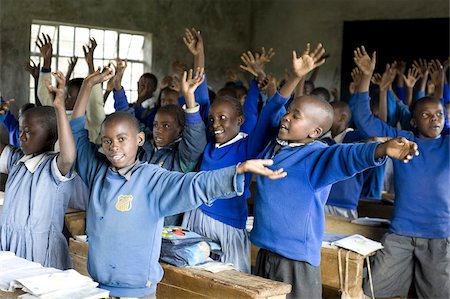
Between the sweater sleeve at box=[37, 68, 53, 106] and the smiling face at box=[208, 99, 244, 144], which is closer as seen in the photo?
the smiling face at box=[208, 99, 244, 144]

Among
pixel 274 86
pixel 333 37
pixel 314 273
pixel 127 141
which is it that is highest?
pixel 333 37

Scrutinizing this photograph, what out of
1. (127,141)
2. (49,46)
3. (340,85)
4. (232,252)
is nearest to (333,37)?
(340,85)

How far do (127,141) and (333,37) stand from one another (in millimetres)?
7939

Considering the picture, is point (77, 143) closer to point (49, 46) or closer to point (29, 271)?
point (29, 271)

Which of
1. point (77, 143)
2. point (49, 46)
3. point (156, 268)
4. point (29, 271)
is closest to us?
point (29, 271)

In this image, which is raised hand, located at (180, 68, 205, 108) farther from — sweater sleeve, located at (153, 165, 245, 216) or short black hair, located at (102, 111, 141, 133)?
sweater sleeve, located at (153, 165, 245, 216)

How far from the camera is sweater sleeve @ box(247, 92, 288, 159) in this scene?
3404 mm

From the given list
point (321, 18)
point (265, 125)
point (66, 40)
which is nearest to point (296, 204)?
point (265, 125)

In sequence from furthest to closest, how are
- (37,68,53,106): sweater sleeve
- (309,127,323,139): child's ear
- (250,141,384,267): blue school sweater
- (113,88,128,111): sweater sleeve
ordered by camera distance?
(37,68,53,106): sweater sleeve
(113,88,128,111): sweater sleeve
(309,127,323,139): child's ear
(250,141,384,267): blue school sweater

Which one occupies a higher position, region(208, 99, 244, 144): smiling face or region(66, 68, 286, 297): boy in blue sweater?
region(208, 99, 244, 144): smiling face

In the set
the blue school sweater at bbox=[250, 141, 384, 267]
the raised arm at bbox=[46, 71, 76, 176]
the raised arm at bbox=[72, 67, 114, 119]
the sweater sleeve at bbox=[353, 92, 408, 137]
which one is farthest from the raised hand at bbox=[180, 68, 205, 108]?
the sweater sleeve at bbox=[353, 92, 408, 137]

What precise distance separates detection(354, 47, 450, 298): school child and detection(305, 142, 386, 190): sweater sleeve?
109 centimetres

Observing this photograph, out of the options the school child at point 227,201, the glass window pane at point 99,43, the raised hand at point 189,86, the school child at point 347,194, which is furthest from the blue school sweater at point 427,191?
the glass window pane at point 99,43

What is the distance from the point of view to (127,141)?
2.83 metres
